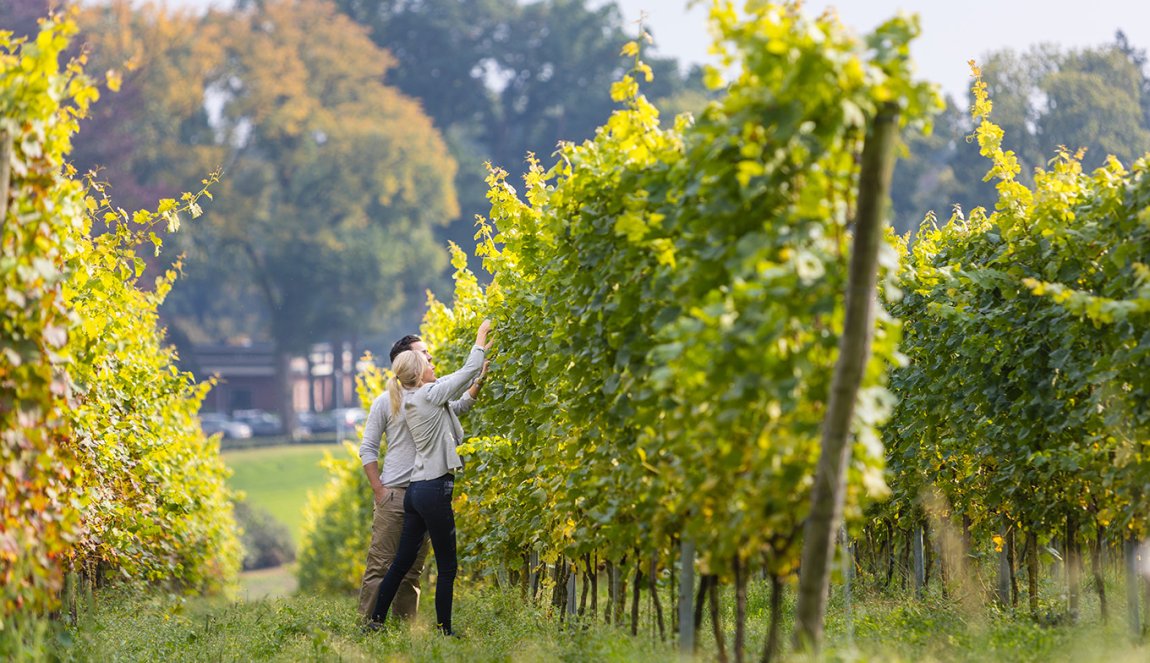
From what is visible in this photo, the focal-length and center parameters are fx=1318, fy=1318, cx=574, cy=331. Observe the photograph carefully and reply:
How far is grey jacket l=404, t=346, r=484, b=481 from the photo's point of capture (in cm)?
774

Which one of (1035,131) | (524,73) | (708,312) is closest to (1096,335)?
(708,312)

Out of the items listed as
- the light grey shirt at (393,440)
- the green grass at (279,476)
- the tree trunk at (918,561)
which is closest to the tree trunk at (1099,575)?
the tree trunk at (918,561)

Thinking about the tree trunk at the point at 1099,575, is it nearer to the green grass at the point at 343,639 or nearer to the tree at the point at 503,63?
the green grass at the point at 343,639

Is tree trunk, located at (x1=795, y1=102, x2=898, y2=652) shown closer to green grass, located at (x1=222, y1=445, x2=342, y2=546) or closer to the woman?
the woman

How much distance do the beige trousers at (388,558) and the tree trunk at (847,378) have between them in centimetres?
435

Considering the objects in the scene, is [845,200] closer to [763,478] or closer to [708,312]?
[708,312]

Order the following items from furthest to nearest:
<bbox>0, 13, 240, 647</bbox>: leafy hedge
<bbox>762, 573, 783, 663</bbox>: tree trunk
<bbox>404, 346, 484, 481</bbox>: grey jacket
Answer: <bbox>404, 346, 484, 481</bbox>: grey jacket < <bbox>0, 13, 240, 647</bbox>: leafy hedge < <bbox>762, 573, 783, 663</bbox>: tree trunk

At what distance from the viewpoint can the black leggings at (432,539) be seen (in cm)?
762

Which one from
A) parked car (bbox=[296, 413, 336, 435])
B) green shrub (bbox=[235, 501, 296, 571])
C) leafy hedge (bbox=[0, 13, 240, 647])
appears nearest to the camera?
leafy hedge (bbox=[0, 13, 240, 647])

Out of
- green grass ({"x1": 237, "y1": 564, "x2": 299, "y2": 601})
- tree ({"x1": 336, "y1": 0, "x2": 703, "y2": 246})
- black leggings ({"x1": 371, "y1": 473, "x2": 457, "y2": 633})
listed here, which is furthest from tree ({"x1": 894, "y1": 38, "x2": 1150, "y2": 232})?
black leggings ({"x1": 371, "y1": 473, "x2": 457, "y2": 633})

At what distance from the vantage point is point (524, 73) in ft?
204

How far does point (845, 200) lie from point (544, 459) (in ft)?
11.2

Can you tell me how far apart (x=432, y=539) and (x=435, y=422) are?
0.69m

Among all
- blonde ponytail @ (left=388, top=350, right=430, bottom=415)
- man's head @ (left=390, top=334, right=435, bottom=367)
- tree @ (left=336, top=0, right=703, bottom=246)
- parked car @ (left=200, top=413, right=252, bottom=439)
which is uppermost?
tree @ (left=336, top=0, right=703, bottom=246)
